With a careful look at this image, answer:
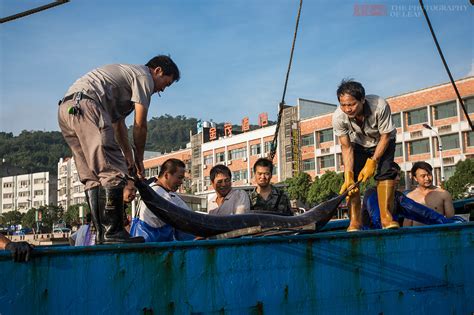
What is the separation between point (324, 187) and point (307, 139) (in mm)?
10969

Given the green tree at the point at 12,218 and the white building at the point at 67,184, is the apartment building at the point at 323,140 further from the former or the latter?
the white building at the point at 67,184

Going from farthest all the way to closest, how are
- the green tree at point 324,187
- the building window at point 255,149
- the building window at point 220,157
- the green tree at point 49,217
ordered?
the green tree at point 49,217, the building window at point 220,157, the building window at point 255,149, the green tree at point 324,187

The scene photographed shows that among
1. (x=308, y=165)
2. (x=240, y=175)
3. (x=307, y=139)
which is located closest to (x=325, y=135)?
(x=307, y=139)

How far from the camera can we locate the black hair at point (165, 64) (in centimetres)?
370

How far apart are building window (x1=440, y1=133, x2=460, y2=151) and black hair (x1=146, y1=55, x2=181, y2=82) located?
41.3 m

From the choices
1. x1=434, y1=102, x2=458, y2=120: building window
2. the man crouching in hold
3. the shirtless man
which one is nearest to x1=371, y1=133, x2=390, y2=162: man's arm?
the man crouching in hold

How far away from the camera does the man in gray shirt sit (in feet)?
10.5

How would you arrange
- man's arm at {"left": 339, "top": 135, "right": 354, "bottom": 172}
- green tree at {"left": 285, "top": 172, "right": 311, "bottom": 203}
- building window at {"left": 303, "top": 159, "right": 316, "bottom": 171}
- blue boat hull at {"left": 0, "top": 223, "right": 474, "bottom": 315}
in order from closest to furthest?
1. blue boat hull at {"left": 0, "top": 223, "right": 474, "bottom": 315}
2. man's arm at {"left": 339, "top": 135, "right": 354, "bottom": 172}
3. green tree at {"left": 285, "top": 172, "right": 311, "bottom": 203}
4. building window at {"left": 303, "top": 159, "right": 316, "bottom": 171}

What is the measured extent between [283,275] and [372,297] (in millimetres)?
698

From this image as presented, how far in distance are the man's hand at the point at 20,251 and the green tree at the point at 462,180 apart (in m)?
35.3

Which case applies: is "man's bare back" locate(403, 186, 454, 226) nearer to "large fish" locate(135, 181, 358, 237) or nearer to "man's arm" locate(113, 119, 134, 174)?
"large fish" locate(135, 181, 358, 237)

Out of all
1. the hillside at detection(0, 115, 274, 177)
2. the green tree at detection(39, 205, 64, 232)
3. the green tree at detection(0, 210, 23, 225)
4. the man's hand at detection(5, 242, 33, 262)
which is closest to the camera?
the man's hand at detection(5, 242, 33, 262)

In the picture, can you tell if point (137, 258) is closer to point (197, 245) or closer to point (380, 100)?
point (197, 245)

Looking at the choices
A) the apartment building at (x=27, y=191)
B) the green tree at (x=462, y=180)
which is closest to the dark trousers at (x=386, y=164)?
the green tree at (x=462, y=180)
